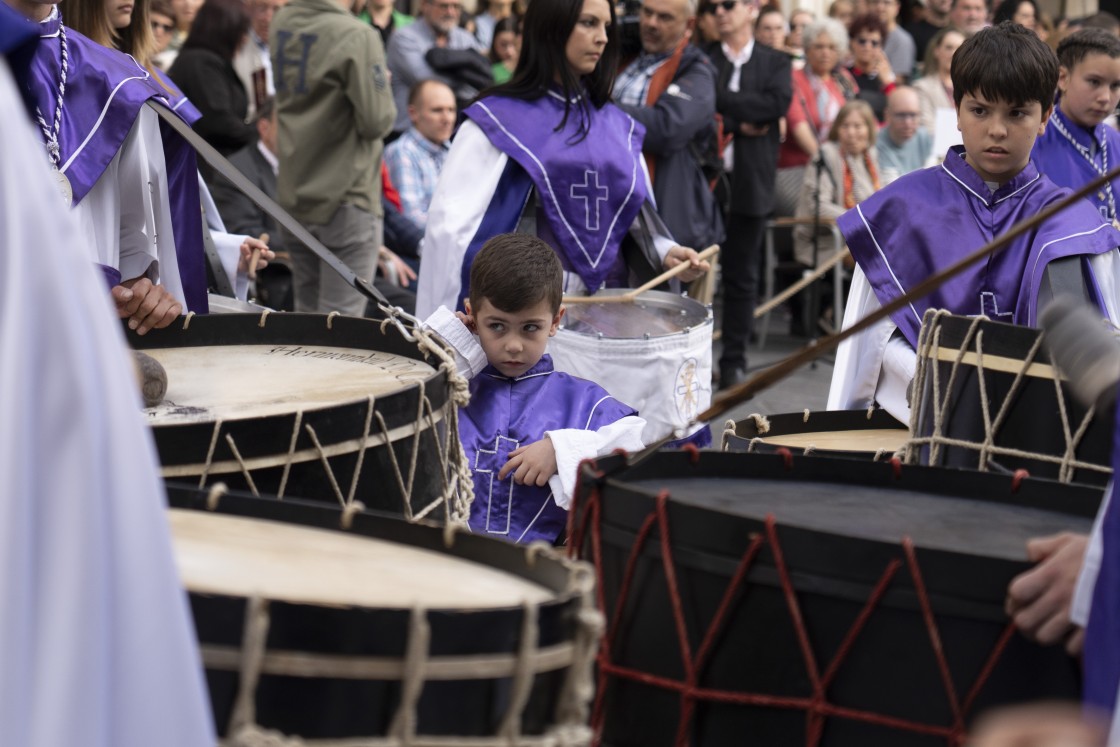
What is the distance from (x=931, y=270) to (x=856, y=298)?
0.79ft

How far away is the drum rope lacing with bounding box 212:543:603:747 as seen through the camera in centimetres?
146

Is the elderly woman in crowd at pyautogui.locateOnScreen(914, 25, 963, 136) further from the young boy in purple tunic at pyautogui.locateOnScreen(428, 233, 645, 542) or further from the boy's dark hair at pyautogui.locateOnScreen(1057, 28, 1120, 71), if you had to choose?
the young boy in purple tunic at pyautogui.locateOnScreen(428, 233, 645, 542)

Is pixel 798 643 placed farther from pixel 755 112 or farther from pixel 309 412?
pixel 755 112

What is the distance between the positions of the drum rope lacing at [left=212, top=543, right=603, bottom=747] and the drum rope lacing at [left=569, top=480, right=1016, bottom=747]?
363 mm

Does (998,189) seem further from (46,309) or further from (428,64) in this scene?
(428,64)

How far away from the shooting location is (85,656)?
4.27 ft

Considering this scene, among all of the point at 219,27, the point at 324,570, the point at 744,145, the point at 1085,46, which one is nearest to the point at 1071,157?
the point at 1085,46

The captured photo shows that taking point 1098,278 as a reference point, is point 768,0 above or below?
above

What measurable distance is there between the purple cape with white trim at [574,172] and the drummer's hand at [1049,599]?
10.9ft

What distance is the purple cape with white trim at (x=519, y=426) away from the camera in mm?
3543

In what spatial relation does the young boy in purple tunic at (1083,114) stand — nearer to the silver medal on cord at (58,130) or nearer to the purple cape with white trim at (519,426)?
the purple cape with white trim at (519,426)

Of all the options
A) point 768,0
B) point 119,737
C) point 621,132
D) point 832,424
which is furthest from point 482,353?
point 768,0

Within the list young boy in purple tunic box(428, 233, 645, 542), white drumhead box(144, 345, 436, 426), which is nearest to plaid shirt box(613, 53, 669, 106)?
young boy in purple tunic box(428, 233, 645, 542)

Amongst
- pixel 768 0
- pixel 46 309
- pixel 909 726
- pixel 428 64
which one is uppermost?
pixel 768 0
